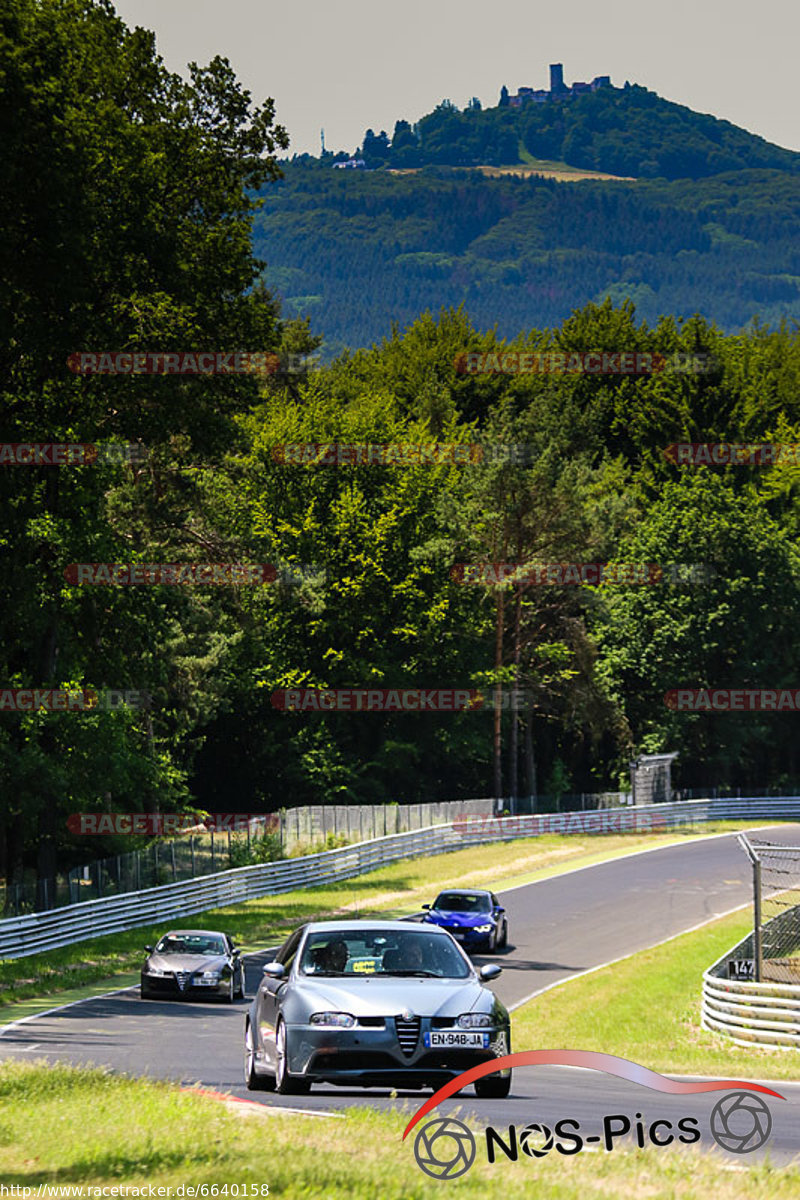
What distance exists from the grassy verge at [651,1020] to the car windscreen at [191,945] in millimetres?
5401

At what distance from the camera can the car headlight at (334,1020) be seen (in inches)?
493

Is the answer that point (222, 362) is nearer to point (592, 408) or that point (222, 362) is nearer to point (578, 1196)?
point (578, 1196)

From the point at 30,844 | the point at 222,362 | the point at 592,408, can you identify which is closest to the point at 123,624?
the point at 222,362

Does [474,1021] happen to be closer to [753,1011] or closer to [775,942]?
[753,1011]

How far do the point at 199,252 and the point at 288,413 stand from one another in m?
→ 42.2

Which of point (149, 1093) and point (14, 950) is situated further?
point (14, 950)

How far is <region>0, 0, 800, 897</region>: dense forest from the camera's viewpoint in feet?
119

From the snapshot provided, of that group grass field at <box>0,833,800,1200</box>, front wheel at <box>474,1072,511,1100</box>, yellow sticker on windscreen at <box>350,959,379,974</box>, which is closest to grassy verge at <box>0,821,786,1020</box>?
grass field at <box>0,833,800,1200</box>

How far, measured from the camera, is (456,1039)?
1258cm

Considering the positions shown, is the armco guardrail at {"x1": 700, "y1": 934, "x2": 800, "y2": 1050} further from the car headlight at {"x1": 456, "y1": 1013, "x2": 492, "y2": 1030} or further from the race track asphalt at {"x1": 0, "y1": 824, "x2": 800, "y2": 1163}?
the car headlight at {"x1": 456, "y1": 1013, "x2": 492, "y2": 1030}

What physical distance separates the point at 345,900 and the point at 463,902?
40.5ft

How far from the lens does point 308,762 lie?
7500 cm

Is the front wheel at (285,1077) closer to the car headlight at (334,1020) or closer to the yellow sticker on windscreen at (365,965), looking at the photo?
the car headlight at (334,1020)

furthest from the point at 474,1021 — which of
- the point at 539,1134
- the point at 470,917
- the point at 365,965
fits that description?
the point at 470,917
